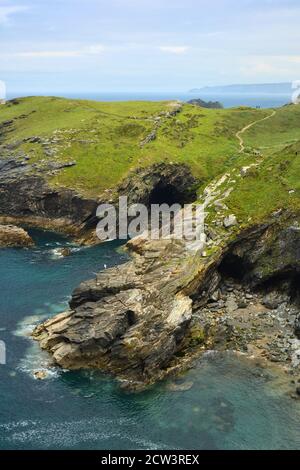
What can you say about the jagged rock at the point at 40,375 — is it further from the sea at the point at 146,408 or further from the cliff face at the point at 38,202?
the cliff face at the point at 38,202

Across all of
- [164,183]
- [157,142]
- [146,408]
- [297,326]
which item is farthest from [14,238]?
[297,326]

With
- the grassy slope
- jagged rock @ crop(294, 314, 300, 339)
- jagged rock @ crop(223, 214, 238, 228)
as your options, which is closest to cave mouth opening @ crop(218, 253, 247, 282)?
jagged rock @ crop(223, 214, 238, 228)

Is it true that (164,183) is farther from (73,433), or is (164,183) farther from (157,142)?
(73,433)

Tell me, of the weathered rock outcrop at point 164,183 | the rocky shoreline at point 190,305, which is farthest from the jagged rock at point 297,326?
the weathered rock outcrop at point 164,183

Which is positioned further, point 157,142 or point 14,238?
point 157,142

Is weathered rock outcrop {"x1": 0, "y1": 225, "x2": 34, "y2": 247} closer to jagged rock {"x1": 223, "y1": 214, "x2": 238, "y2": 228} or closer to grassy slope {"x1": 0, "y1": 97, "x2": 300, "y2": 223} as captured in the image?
grassy slope {"x1": 0, "y1": 97, "x2": 300, "y2": 223}

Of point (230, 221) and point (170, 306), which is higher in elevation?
point (230, 221)

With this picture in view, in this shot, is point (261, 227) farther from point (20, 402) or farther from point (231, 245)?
point (20, 402)
